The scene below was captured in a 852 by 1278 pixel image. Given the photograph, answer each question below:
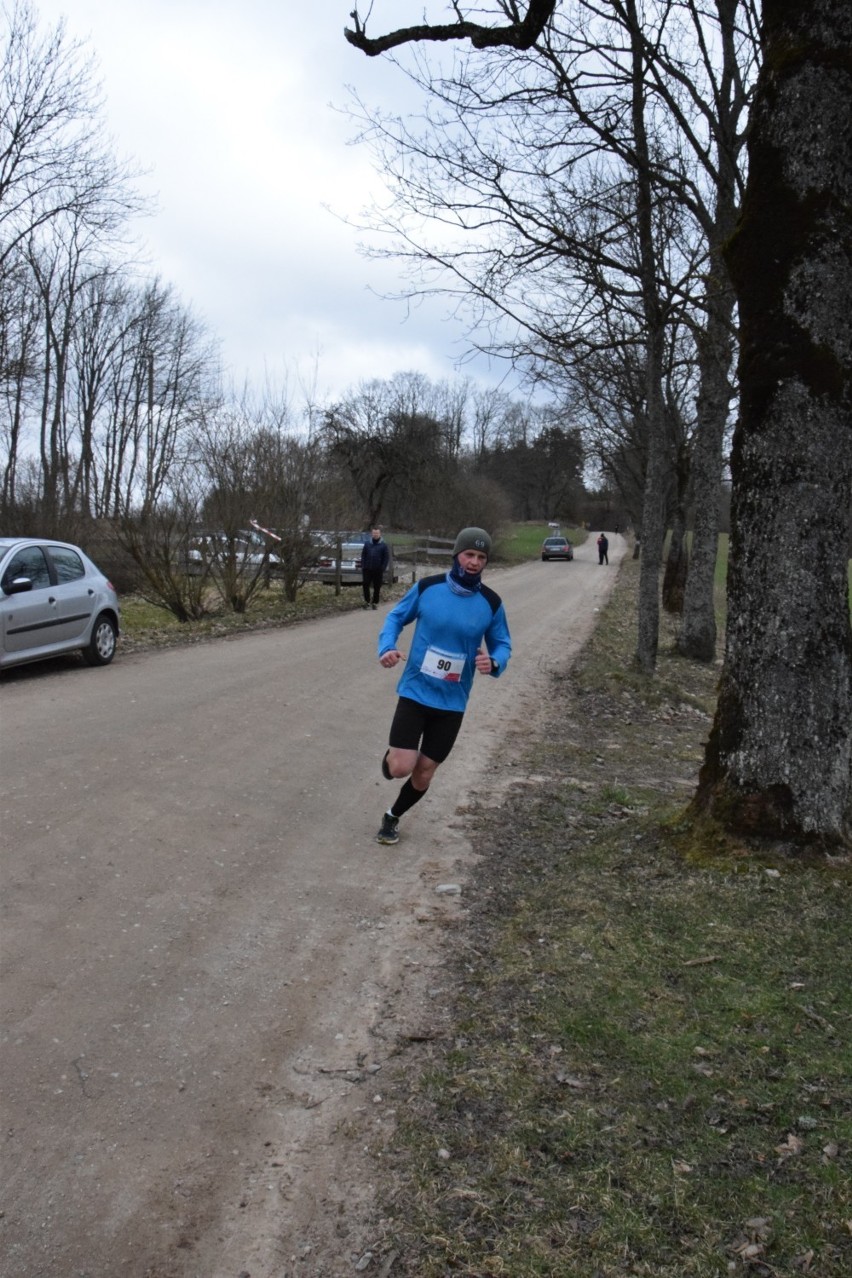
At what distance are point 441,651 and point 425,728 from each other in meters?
0.52

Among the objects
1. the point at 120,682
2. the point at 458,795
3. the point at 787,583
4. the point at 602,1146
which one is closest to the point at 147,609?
the point at 120,682

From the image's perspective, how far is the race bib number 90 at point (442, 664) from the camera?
19.5ft

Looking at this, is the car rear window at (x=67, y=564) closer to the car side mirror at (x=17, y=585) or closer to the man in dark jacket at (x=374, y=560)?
the car side mirror at (x=17, y=585)

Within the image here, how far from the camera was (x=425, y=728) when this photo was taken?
6129 mm

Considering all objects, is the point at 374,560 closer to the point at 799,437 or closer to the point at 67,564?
the point at 67,564

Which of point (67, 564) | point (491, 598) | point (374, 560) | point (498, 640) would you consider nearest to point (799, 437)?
point (491, 598)

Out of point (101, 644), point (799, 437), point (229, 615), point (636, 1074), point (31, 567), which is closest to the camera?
point (636, 1074)

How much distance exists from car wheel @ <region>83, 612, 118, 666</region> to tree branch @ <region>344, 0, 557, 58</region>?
26.4 ft

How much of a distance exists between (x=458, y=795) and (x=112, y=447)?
39844mm

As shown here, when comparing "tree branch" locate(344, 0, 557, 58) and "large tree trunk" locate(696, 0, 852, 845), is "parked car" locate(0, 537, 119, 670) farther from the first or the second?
"large tree trunk" locate(696, 0, 852, 845)

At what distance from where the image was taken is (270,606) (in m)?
22.4

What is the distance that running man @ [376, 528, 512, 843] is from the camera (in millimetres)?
5914

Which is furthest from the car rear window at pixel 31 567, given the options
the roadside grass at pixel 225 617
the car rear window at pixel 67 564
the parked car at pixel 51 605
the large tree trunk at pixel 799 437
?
the large tree trunk at pixel 799 437

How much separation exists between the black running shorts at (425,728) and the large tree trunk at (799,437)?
1714 millimetres
